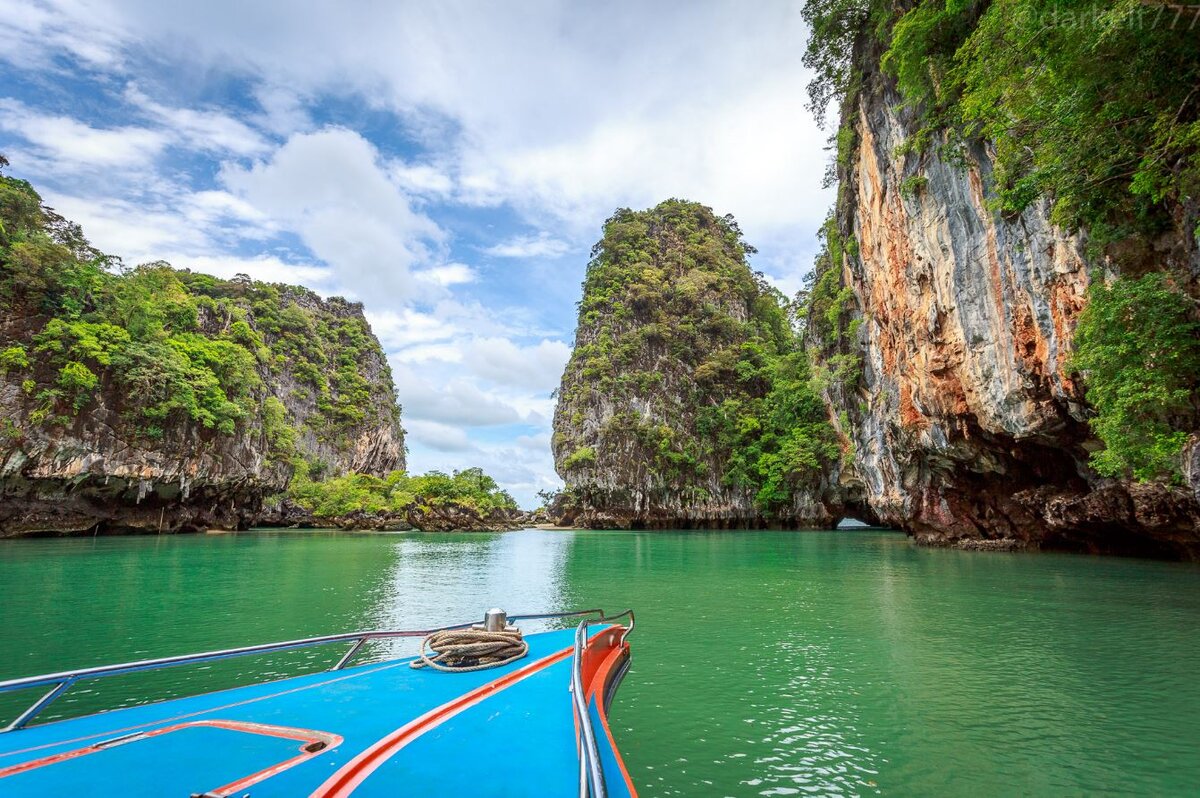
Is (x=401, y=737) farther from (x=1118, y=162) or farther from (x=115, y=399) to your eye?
(x=115, y=399)

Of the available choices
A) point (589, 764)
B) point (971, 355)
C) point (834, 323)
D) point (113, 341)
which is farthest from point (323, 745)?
point (113, 341)

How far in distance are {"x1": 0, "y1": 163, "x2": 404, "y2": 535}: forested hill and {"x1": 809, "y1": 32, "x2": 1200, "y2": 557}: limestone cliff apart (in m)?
30.8

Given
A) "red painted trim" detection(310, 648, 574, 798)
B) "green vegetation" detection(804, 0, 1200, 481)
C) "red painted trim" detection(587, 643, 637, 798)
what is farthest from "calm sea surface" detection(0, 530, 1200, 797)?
"green vegetation" detection(804, 0, 1200, 481)

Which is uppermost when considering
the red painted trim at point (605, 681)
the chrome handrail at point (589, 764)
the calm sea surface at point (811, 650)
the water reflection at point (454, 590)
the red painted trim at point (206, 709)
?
the chrome handrail at point (589, 764)

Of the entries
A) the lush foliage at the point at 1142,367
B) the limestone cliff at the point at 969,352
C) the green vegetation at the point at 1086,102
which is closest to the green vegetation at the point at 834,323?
the limestone cliff at the point at 969,352

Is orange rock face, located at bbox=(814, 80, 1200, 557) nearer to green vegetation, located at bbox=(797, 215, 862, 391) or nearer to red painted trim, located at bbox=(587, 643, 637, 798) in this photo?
green vegetation, located at bbox=(797, 215, 862, 391)

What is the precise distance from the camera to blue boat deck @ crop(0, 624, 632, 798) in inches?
82.9

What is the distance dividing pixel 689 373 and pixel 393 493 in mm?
24717

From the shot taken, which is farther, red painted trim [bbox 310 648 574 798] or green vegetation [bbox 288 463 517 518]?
green vegetation [bbox 288 463 517 518]

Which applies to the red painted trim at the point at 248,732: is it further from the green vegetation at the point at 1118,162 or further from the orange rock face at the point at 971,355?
the orange rock face at the point at 971,355

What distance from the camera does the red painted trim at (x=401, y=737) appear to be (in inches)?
82.5

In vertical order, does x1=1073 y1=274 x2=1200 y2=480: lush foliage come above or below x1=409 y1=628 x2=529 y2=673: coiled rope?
above

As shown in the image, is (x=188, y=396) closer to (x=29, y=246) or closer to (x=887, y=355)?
(x=29, y=246)

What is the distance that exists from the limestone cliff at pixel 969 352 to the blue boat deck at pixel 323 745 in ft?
33.8
